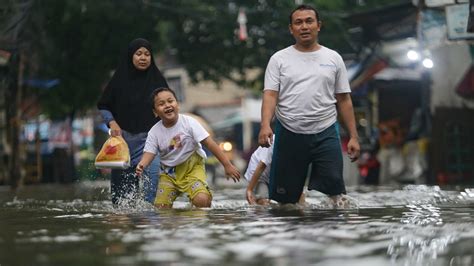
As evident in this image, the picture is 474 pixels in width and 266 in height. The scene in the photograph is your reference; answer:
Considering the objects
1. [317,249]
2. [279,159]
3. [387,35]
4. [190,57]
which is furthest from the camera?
[190,57]

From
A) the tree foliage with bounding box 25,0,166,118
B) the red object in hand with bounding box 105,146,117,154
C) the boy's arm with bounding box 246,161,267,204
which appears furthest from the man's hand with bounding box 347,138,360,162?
the tree foliage with bounding box 25,0,166,118

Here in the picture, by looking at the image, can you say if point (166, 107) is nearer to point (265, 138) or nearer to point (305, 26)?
point (265, 138)

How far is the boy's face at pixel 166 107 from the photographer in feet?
30.2

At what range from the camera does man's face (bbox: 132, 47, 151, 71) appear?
9.73 metres

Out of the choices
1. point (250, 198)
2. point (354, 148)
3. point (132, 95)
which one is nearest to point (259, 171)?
point (250, 198)

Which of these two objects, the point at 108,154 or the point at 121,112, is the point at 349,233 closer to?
the point at 108,154

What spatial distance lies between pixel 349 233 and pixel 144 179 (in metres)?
3.92

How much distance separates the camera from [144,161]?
9133 millimetres

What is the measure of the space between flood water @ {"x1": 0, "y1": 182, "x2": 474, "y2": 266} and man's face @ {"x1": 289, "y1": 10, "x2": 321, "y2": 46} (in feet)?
4.58

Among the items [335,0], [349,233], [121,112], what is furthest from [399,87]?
[349,233]

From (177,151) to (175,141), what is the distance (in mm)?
108

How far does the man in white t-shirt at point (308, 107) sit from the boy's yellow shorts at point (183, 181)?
804 millimetres

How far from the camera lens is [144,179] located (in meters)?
9.73

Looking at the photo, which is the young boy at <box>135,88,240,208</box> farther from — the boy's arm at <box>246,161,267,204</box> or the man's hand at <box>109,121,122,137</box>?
the boy's arm at <box>246,161,267,204</box>
